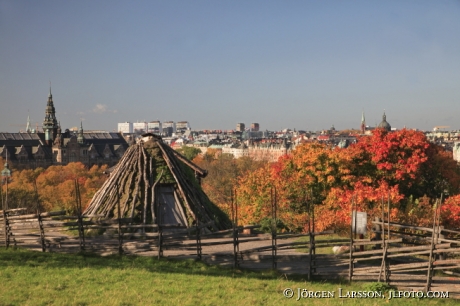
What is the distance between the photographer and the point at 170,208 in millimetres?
23719

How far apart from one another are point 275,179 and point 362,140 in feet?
19.1

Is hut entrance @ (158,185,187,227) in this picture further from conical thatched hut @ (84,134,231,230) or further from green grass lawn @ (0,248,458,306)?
green grass lawn @ (0,248,458,306)

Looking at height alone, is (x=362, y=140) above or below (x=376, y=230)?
above

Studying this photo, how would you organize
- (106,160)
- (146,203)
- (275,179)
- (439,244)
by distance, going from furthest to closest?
1. (106,160)
2. (275,179)
3. (146,203)
4. (439,244)

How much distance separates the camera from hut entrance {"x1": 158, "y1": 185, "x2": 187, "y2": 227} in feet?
76.9

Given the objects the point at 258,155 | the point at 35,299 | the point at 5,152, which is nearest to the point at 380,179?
the point at 35,299

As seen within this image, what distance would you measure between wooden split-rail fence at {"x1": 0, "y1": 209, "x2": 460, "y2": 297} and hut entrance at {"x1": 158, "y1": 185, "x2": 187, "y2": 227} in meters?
1.71

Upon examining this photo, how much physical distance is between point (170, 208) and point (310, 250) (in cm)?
932

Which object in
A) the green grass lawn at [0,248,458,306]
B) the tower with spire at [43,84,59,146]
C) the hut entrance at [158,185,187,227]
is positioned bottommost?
the green grass lawn at [0,248,458,306]

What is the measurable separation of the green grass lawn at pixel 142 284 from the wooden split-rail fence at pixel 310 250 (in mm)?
813

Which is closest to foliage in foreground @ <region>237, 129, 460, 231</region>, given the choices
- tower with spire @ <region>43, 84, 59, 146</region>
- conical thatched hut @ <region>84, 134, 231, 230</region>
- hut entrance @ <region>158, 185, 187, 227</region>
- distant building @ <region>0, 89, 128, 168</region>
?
conical thatched hut @ <region>84, 134, 231, 230</region>

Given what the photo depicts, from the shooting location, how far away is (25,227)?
65.2 ft

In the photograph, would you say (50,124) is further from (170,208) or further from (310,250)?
(310,250)

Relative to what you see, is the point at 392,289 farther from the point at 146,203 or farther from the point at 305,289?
the point at 146,203
